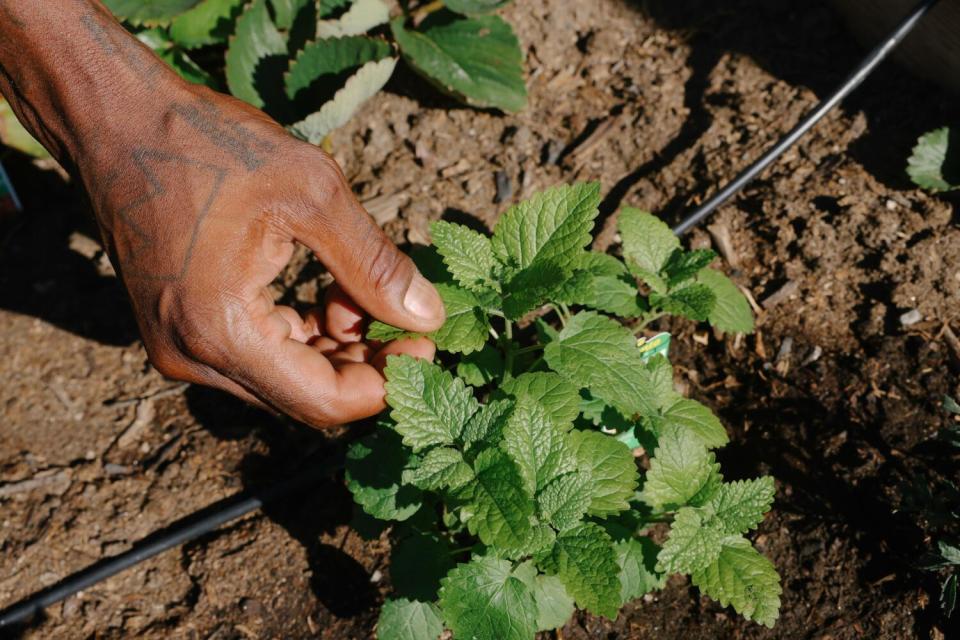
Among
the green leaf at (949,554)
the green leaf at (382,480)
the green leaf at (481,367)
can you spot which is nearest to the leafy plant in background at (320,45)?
the green leaf at (481,367)

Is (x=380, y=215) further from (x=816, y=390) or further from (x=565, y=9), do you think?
(x=816, y=390)

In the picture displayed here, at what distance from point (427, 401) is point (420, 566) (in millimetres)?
437

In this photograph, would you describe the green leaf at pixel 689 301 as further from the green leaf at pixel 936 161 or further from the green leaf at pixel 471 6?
the green leaf at pixel 471 6

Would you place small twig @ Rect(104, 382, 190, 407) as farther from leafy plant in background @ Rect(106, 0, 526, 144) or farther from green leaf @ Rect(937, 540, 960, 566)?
green leaf @ Rect(937, 540, 960, 566)

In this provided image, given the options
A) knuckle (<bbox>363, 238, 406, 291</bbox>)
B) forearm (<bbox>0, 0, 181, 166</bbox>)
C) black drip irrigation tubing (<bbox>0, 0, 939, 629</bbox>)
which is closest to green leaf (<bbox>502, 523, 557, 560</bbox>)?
knuckle (<bbox>363, 238, 406, 291</bbox>)

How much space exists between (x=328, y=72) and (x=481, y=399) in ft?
3.71

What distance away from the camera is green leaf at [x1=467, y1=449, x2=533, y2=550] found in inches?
53.3

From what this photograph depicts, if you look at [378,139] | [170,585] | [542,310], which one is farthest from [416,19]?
[170,585]

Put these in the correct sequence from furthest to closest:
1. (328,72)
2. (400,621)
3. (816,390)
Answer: (328,72)
(816,390)
(400,621)

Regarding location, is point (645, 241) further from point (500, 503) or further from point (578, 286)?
point (500, 503)

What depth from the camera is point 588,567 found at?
1394 millimetres

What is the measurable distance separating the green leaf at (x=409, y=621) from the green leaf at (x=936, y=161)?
1.72m

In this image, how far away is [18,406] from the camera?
2367mm

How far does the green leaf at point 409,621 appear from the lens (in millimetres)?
1714
